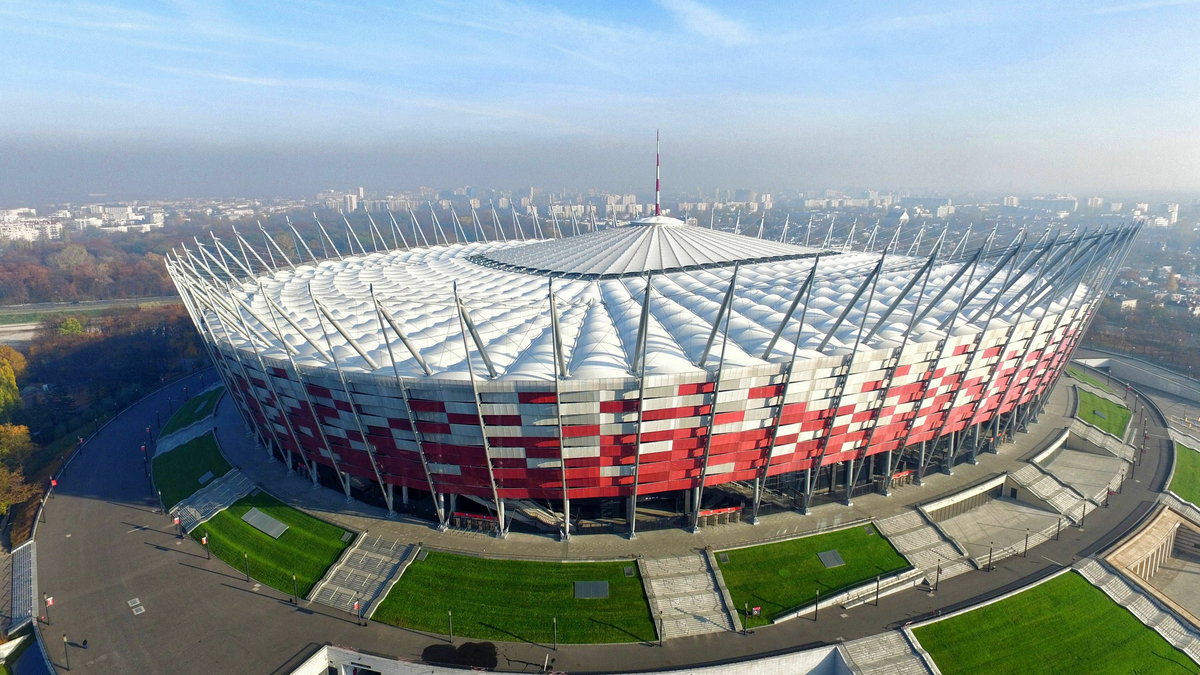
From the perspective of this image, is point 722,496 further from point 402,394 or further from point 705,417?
point 402,394

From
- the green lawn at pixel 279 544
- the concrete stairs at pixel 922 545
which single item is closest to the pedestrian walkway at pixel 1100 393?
the concrete stairs at pixel 922 545

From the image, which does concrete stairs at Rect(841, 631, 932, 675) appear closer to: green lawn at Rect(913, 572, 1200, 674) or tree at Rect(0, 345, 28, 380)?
green lawn at Rect(913, 572, 1200, 674)

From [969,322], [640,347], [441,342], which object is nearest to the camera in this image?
[640,347]

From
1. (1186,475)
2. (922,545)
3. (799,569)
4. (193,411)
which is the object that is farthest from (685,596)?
(193,411)

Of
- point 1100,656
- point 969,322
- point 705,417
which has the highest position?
point 969,322

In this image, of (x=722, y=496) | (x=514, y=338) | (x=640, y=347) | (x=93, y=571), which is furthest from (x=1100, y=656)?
(x=93, y=571)

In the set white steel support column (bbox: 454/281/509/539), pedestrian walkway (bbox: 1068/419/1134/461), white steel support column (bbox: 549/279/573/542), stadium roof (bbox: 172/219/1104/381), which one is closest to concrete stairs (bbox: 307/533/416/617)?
white steel support column (bbox: 454/281/509/539)

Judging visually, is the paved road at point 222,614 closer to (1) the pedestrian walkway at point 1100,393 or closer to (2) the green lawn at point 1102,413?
(2) the green lawn at point 1102,413
